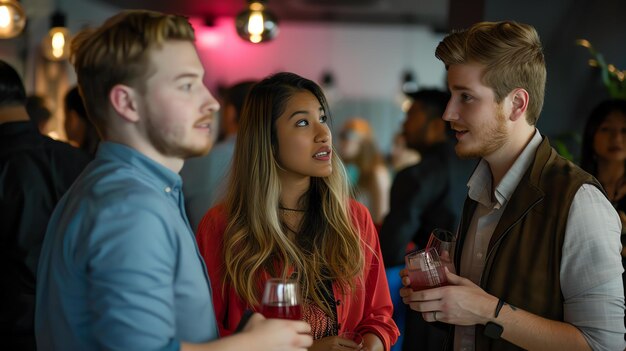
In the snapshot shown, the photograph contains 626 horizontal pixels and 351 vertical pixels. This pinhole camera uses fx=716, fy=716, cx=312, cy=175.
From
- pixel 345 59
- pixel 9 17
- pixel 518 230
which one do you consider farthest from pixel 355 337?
pixel 345 59

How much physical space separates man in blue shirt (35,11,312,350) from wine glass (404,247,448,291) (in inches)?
21.0

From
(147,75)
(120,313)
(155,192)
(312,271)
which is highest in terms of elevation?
(147,75)

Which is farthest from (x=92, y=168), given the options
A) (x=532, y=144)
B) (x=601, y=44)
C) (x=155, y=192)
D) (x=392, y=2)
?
(x=392, y=2)

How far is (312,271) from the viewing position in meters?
2.34

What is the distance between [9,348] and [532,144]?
7.60 feet

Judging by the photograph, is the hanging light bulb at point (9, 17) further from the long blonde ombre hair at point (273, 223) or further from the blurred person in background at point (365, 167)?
the blurred person in background at point (365, 167)

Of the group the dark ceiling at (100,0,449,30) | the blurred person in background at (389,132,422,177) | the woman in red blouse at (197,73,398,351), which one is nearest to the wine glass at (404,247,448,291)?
the woman in red blouse at (197,73,398,351)

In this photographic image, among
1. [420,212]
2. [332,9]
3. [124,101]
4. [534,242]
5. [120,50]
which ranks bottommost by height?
[420,212]

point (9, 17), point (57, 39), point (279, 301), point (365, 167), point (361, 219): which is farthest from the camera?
point (365, 167)

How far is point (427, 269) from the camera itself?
200 cm

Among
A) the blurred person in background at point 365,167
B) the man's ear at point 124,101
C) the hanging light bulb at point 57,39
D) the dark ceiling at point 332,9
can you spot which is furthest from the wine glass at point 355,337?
the dark ceiling at point 332,9

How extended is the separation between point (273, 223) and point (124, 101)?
3.04 ft

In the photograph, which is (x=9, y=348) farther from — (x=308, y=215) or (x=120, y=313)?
(x=120, y=313)

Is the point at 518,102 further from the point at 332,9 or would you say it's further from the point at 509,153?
the point at 332,9
